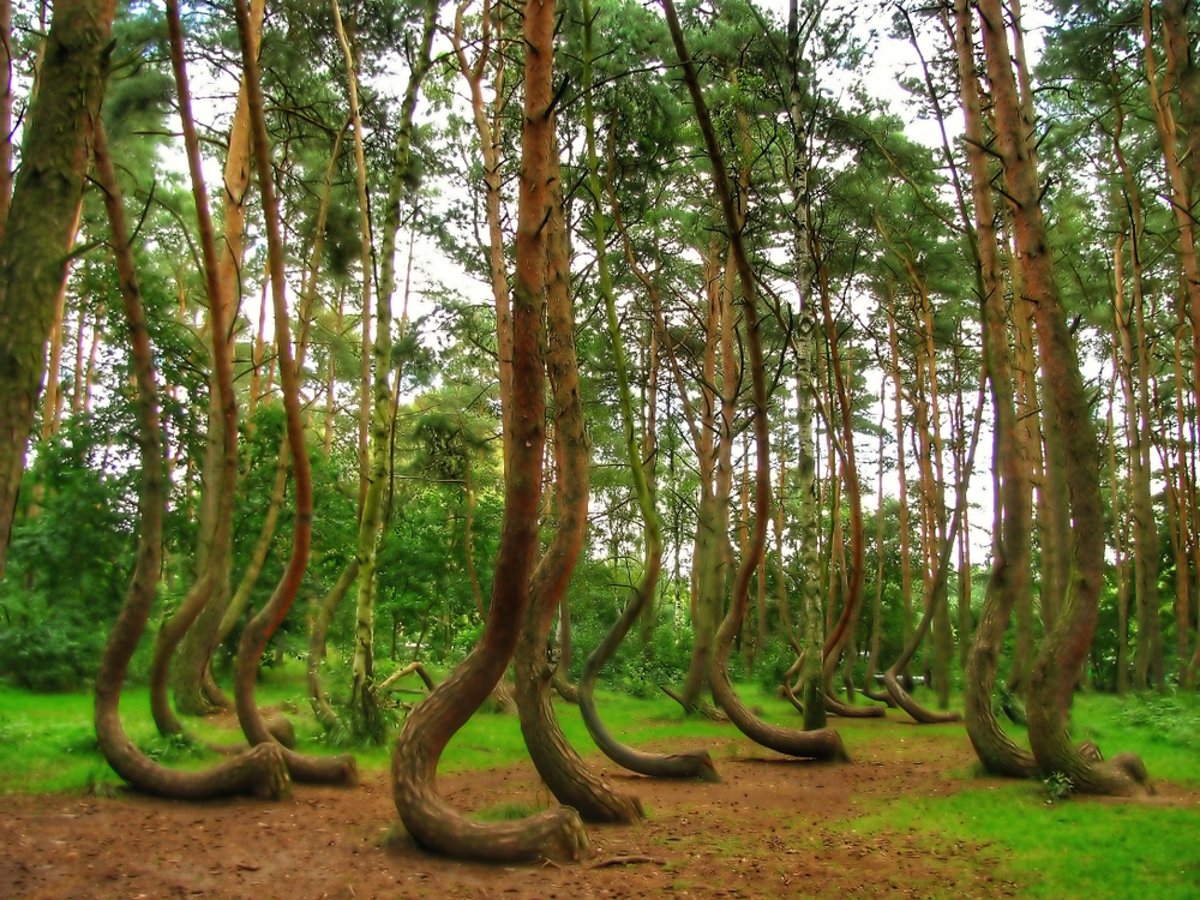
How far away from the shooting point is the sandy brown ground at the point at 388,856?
511 centimetres

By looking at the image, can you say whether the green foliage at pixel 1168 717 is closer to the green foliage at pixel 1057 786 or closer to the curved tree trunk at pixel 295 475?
the green foliage at pixel 1057 786

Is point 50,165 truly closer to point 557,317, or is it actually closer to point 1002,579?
point 557,317

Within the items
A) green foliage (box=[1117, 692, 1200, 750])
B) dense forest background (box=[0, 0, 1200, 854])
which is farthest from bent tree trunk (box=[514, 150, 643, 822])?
green foliage (box=[1117, 692, 1200, 750])

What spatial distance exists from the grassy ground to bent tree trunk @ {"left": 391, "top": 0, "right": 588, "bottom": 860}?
3.29ft

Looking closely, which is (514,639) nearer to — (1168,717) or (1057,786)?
(1057,786)

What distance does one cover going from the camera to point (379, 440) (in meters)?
10.1

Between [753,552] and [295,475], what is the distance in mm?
4727

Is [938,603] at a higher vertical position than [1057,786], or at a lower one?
higher

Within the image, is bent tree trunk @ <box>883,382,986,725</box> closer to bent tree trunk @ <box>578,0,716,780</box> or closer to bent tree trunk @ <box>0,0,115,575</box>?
bent tree trunk @ <box>578,0,716,780</box>

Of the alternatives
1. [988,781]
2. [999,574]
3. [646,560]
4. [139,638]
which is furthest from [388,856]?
[999,574]

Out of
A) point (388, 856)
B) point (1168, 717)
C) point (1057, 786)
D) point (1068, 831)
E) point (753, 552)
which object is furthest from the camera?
point (1168, 717)

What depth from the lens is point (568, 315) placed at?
806cm

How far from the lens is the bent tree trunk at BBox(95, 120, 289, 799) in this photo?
23.1 ft

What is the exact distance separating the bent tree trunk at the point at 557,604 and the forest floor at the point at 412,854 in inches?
12.9
